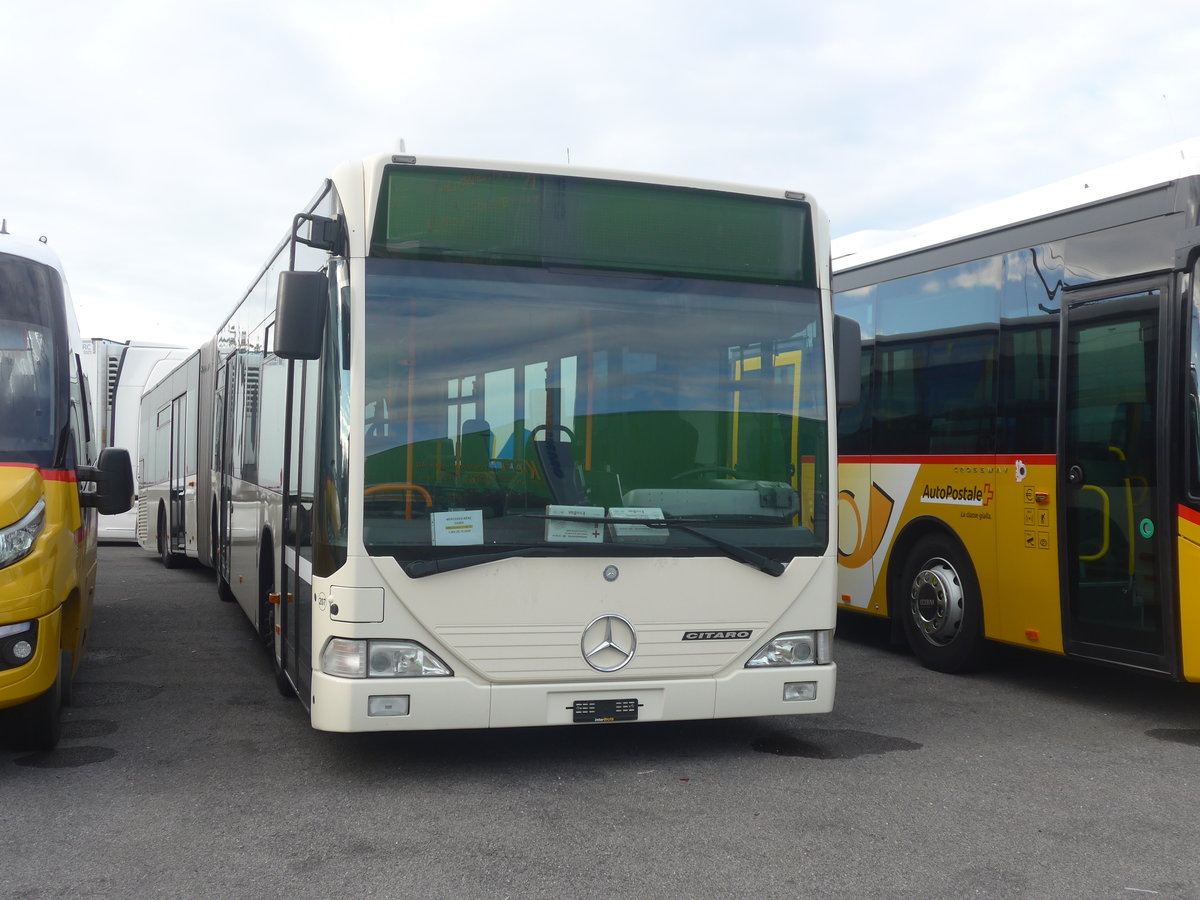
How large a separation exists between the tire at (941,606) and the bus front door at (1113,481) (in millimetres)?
1012

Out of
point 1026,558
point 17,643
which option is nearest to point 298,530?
point 17,643

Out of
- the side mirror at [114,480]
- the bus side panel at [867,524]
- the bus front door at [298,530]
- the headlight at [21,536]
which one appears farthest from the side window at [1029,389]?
the headlight at [21,536]

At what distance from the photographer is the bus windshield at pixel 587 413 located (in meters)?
5.45

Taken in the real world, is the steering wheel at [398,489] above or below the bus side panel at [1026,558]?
above

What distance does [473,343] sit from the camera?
18.1 ft

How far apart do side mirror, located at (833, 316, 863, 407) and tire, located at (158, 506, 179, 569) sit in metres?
12.8

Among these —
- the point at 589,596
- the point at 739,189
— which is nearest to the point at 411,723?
the point at 589,596

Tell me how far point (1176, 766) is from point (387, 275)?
463cm

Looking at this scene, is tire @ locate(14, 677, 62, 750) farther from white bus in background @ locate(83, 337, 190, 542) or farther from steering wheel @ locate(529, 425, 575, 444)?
white bus in background @ locate(83, 337, 190, 542)

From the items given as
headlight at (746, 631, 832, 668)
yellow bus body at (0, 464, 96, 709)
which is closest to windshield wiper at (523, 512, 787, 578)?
headlight at (746, 631, 832, 668)

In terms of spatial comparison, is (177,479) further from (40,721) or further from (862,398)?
(40,721)

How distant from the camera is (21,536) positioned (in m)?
5.39

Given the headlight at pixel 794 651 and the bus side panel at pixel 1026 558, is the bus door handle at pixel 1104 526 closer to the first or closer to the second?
the bus side panel at pixel 1026 558

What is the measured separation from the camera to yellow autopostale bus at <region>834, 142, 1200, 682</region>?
268 inches
